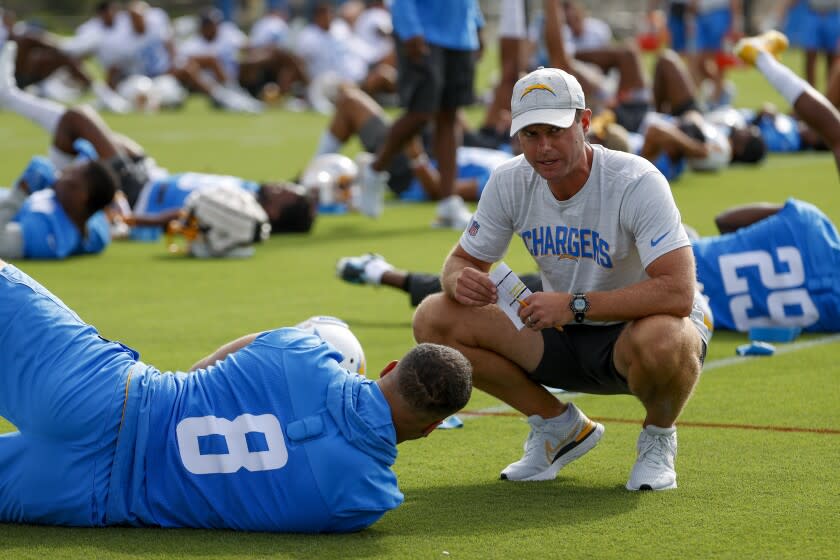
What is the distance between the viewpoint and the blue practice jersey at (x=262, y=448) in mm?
4281

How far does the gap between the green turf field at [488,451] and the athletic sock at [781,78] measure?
5.24 ft

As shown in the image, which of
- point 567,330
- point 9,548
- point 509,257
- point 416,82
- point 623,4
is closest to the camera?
point 9,548

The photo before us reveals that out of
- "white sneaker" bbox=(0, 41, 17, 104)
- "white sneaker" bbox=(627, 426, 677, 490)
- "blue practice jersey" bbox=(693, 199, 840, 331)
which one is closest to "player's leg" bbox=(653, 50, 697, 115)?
"white sneaker" bbox=(0, 41, 17, 104)

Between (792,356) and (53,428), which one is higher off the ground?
(53,428)

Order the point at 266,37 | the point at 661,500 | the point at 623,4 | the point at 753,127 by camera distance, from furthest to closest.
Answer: the point at 623,4, the point at 266,37, the point at 753,127, the point at 661,500

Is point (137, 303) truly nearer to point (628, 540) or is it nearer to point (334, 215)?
point (334, 215)

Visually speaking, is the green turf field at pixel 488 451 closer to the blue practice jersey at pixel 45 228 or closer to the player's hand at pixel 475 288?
the blue practice jersey at pixel 45 228

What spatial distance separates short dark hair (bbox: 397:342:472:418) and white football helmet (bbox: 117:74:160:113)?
69.1 ft

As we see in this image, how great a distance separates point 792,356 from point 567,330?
2.27 metres

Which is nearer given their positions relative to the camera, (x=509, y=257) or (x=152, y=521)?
(x=152, y=521)

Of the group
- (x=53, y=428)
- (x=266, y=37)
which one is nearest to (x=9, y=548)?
(x=53, y=428)

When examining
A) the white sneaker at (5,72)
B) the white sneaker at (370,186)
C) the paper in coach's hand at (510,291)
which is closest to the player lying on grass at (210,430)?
the paper in coach's hand at (510,291)

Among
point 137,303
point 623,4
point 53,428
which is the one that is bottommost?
point 623,4

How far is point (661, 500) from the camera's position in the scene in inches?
188
